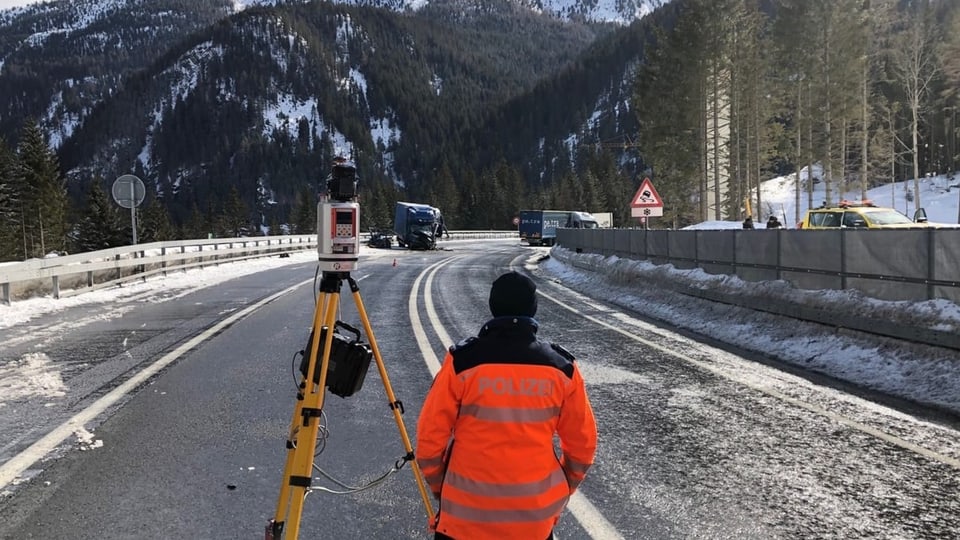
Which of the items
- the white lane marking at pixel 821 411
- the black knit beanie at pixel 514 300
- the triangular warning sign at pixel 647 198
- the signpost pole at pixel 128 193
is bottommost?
the white lane marking at pixel 821 411

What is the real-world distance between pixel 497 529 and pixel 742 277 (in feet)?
40.0

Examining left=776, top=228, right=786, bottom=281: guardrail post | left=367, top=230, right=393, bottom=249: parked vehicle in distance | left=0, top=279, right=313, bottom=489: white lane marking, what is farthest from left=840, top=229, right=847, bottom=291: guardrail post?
left=367, top=230, right=393, bottom=249: parked vehicle in distance

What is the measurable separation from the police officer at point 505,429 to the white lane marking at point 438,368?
4.23ft

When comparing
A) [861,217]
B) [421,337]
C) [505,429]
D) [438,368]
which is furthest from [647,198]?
[505,429]

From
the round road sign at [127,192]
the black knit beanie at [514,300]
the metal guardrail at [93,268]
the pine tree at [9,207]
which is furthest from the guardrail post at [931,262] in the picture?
the pine tree at [9,207]

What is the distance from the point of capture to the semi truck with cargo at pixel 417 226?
47362 millimetres

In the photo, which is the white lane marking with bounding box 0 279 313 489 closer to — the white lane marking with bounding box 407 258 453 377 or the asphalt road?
the asphalt road

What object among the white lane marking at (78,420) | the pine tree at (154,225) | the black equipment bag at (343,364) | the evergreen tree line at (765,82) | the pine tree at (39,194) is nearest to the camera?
the black equipment bag at (343,364)

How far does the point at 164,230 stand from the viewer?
81.8m

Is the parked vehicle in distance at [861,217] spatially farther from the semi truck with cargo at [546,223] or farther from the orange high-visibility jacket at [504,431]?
the semi truck with cargo at [546,223]

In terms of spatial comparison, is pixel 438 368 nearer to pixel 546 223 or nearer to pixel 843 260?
pixel 843 260

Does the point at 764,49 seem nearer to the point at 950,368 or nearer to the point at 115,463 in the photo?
the point at 950,368

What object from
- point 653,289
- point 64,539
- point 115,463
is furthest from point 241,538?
point 653,289

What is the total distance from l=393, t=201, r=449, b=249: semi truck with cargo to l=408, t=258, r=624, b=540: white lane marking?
86.7 ft
